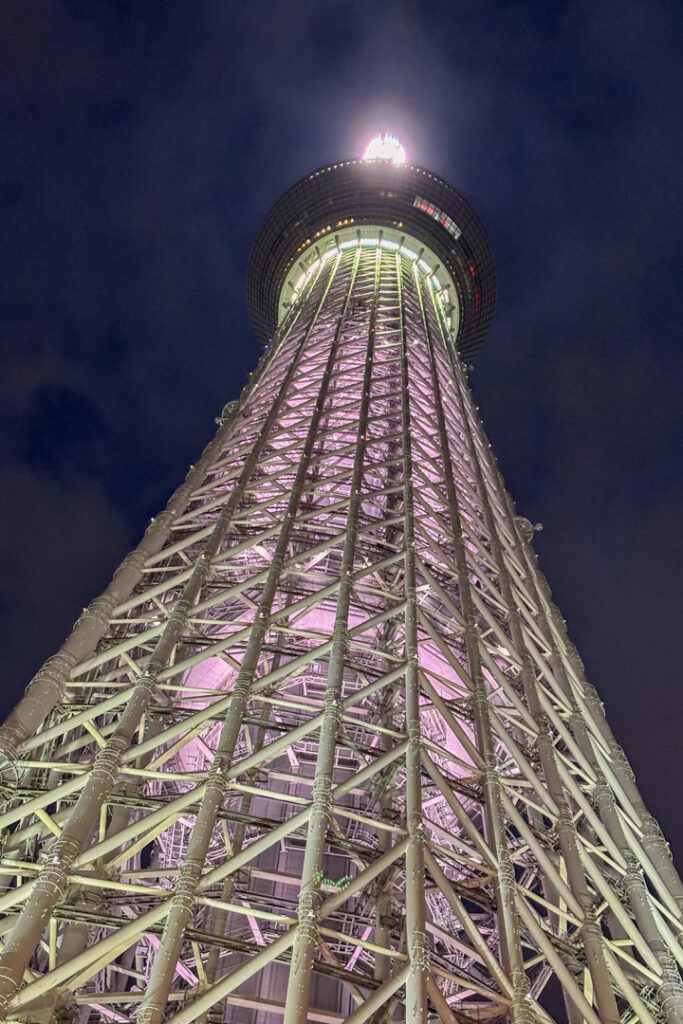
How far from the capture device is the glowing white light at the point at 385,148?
64.6 metres

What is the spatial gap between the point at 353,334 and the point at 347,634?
25138 millimetres

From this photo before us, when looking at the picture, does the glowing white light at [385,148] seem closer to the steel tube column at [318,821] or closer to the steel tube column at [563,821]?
the steel tube column at [563,821]

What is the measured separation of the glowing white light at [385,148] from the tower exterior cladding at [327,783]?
31.3m

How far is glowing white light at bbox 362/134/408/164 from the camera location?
6456 centimetres

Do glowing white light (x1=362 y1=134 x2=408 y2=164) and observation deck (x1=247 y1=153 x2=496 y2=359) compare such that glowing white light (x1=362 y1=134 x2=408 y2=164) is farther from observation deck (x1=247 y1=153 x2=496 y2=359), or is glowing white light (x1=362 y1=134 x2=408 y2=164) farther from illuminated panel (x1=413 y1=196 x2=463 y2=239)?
illuminated panel (x1=413 y1=196 x2=463 y2=239)

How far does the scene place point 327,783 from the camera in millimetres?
13078

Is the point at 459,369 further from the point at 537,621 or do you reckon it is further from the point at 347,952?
the point at 347,952

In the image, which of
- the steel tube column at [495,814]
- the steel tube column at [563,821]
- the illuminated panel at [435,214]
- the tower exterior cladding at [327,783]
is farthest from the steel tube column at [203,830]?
the illuminated panel at [435,214]

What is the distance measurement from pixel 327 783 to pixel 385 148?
60444 millimetres

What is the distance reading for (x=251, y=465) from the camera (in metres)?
26.5

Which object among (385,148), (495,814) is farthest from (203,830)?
(385,148)

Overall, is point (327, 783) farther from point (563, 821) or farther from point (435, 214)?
point (435, 214)

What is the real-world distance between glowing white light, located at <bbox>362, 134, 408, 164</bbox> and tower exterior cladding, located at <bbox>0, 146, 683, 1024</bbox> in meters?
31.3

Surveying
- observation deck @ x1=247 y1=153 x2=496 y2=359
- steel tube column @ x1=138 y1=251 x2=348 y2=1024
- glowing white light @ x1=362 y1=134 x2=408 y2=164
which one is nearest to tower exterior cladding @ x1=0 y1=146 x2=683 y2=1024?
steel tube column @ x1=138 y1=251 x2=348 y2=1024
